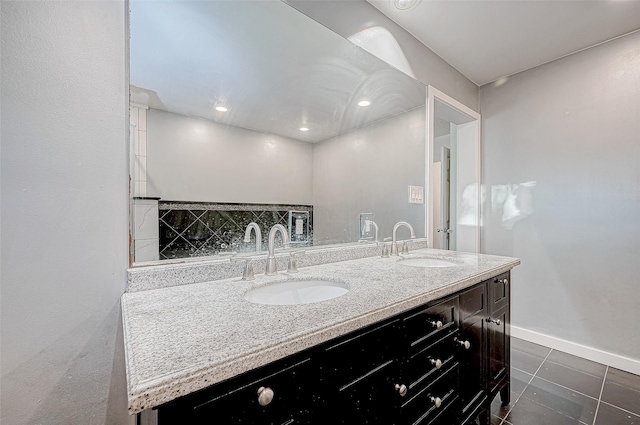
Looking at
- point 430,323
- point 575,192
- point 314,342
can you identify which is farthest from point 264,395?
point 575,192

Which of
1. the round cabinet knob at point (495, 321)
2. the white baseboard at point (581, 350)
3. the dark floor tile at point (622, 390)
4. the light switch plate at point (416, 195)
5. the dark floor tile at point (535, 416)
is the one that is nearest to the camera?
the round cabinet knob at point (495, 321)

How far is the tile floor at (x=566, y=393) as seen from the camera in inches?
59.7

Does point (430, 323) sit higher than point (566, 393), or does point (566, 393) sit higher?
point (430, 323)

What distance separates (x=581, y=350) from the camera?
2.14 metres

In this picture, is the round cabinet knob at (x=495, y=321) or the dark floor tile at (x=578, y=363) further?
the dark floor tile at (x=578, y=363)

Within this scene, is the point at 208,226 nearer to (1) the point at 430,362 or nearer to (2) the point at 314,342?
(2) the point at 314,342

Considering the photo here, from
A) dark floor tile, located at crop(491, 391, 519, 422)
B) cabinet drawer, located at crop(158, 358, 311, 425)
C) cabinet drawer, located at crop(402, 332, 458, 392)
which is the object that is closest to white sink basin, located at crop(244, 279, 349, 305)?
cabinet drawer, located at crop(402, 332, 458, 392)

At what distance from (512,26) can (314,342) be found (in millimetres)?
2468

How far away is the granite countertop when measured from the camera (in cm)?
46

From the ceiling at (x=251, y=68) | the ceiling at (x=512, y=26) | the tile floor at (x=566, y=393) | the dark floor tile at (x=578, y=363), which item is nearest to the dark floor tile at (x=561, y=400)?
the tile floor at (x=566, y=393)

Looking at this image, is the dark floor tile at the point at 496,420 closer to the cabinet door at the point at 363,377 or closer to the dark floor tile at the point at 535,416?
the dark floor tile at the point at 535,416

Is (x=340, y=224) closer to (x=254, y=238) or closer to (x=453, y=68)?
(x=254, y=238)

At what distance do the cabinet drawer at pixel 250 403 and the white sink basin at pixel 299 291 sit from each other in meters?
0.44

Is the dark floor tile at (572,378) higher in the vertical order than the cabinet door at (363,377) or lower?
lower
